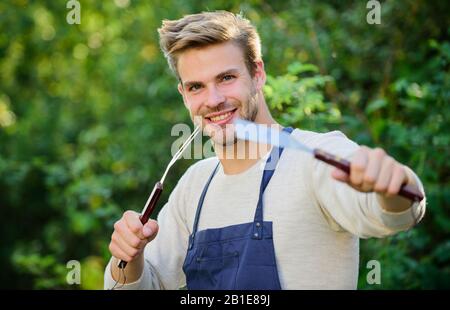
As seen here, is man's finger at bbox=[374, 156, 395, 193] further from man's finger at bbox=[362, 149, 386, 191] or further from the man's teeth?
the man's teeth

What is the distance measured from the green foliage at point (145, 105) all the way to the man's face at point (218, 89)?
0.95 meters

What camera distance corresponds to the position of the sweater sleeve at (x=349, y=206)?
6.78 ft

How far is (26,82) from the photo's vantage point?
9.67 metres

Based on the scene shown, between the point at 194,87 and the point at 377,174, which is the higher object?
the point at 194,87

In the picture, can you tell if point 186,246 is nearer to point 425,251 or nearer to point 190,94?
point 190,94

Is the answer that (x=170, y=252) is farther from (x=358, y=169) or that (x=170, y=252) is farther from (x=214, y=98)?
(x=358, y=169)

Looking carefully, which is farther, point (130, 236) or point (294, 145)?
point (130, 236)

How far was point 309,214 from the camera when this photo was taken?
98.0 inches

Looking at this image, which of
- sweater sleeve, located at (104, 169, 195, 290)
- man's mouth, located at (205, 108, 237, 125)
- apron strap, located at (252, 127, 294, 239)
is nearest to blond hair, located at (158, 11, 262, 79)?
man's mouth, located at (205, 108, 237, 125)

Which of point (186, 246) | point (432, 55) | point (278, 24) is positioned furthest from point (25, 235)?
point (186, 246)

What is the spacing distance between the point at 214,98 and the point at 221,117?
0.25 ft

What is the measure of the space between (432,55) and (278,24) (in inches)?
42.7

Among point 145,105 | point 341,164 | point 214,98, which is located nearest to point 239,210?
point 214,98
